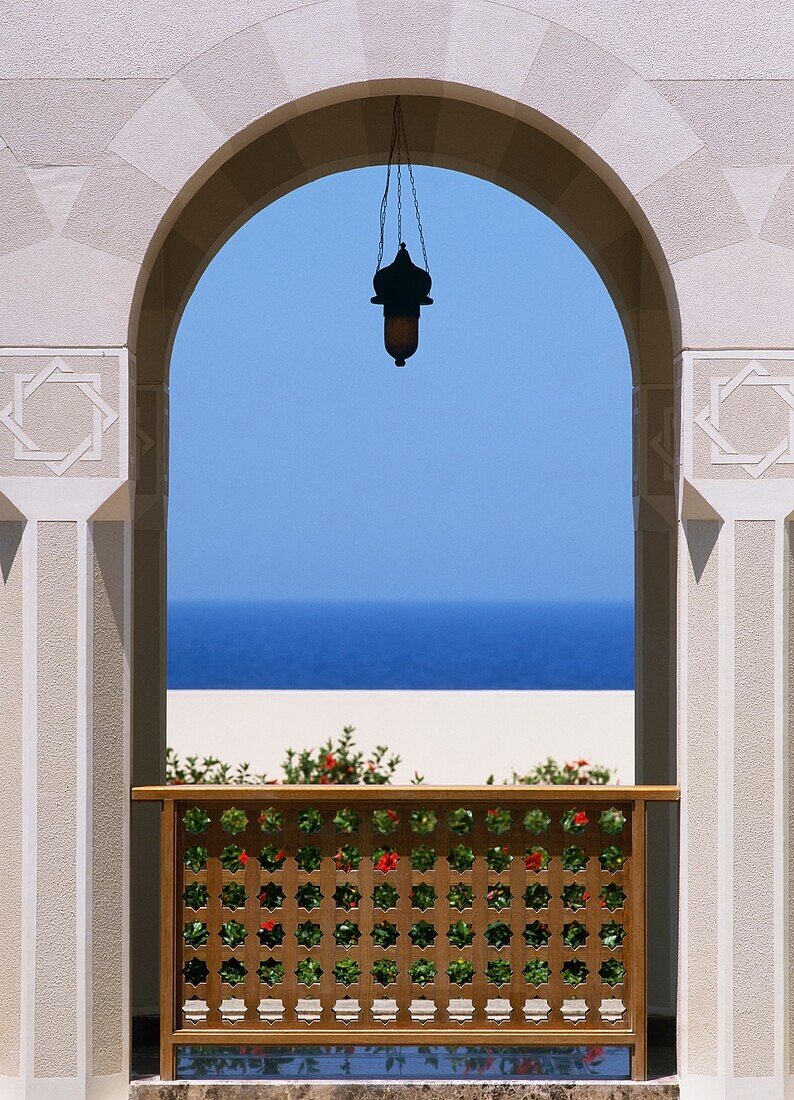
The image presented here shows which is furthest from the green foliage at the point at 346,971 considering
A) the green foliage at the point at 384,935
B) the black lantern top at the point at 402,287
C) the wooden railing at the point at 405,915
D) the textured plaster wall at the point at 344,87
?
the textured plaster wall at the point at 344,87

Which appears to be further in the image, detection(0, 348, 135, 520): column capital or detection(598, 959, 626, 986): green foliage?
detection(598, 959, 626, 986): green foliage

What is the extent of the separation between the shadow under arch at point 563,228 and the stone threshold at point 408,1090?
48.2 inches

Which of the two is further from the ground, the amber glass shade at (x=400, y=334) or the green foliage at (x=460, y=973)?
the amber glass shade at (x=400, y=334)

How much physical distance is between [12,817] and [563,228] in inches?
154

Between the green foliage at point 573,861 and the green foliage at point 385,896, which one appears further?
the green foliage at point 573,861

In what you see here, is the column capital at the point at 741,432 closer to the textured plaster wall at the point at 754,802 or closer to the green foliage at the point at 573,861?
the textured plaster wall at the point at 754,802

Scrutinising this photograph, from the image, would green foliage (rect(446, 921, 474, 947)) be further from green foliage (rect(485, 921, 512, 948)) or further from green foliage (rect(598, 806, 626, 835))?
green foliage (rect(598, 806, 626, 835))

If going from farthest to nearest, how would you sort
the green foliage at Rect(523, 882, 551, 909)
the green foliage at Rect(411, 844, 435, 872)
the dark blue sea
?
the dark blue sea → the green foliage at Rect(411, 844, 435, 872) → the green foliage at Rect(523, 882, 551, 909)

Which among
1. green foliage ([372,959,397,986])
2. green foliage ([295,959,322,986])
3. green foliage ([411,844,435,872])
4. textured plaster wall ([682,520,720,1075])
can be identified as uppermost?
textured plaster wall ([682,520,720,1075])

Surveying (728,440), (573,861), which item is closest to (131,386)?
(728,440)

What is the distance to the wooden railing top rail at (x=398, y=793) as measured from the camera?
5344 millimetres

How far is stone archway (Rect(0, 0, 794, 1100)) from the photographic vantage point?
5.18 m

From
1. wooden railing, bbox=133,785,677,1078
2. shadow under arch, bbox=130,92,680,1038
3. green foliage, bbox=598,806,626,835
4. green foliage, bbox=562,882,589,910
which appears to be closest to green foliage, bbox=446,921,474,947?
green foliage, bbox=562,882,589,910

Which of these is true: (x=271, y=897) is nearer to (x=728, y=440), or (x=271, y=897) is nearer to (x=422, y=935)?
(x=422, y=935)
